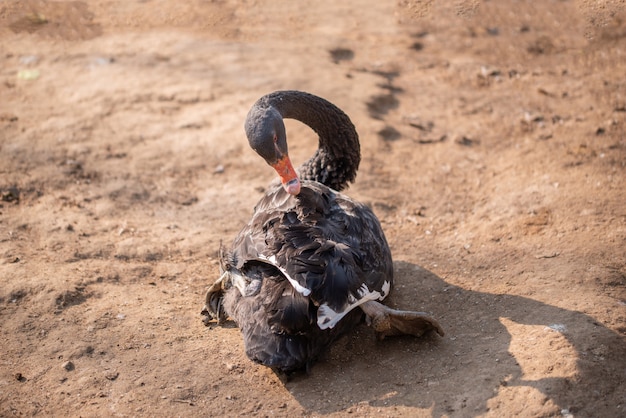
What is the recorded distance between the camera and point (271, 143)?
4.41 meters

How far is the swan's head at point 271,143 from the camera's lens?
4.41 meters

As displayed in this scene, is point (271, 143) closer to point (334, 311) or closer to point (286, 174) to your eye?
point (286, 174)

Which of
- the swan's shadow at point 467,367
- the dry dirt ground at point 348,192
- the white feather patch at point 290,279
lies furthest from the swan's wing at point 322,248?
the dry dirt ground at point 348,192

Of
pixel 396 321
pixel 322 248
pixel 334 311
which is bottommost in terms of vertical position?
pixel 396 321

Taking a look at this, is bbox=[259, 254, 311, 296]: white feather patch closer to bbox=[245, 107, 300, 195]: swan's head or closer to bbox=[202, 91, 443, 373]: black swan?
bbox=[202, 91, 443, 373]: black swan

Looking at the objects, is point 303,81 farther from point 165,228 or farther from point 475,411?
point 475,411

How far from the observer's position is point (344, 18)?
32.1 ft

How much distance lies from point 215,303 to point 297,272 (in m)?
1.21

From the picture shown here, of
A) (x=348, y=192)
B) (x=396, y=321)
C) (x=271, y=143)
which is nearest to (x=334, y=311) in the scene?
(x=396, y=321)

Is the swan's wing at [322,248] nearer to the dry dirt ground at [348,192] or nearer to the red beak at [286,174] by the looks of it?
the red beak at [286,174]

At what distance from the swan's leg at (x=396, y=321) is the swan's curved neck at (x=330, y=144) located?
5.27 feet

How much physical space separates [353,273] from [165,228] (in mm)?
2476

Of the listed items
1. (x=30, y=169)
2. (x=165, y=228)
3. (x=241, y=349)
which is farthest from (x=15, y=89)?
(x=241, y=349)

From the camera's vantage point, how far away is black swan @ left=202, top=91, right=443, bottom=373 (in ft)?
12.8
